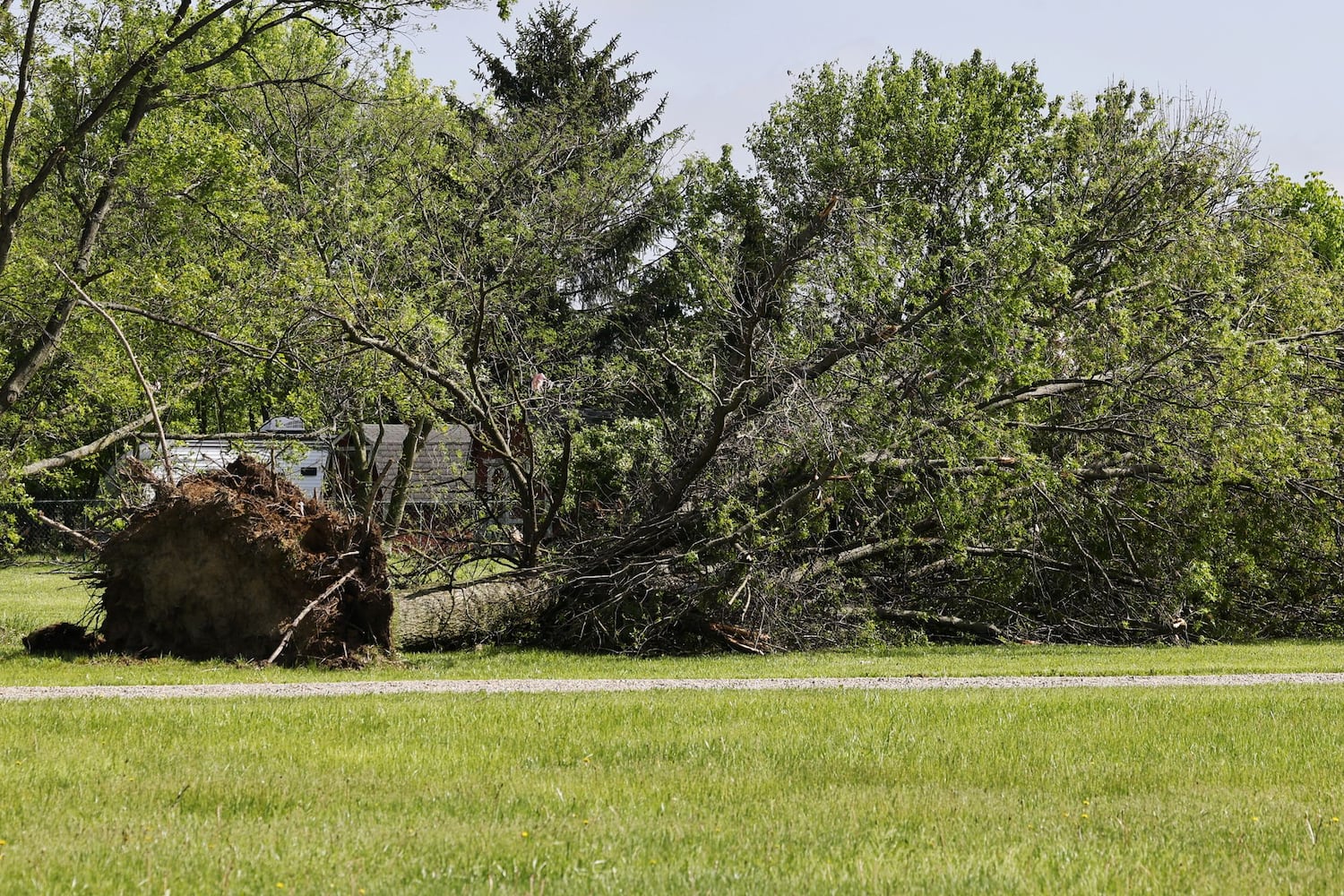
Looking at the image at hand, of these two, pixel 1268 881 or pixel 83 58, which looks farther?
pixel 83 58

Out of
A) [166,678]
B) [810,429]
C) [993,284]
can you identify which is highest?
[993,284]

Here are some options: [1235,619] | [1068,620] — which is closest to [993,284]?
[1068,620]

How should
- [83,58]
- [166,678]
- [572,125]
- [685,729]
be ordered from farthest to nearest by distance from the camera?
[572,125]
[83,58]
[166,678]
[685,729]

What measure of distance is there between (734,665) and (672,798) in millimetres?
8064

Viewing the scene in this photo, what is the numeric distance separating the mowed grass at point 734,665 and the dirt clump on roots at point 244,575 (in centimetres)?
43

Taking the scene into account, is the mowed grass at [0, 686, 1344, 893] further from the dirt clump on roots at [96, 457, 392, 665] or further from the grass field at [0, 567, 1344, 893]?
the dirt clump on roots at [96, 457, 392, 665]

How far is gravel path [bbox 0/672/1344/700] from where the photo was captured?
1073 centimetres

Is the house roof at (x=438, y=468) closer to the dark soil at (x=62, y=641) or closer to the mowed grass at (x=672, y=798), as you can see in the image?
the dark soil at (x=62, y=641)

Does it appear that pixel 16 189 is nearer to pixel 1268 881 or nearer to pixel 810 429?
pixel 810 429

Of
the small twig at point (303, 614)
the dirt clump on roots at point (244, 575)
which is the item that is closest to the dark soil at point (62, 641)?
the dirt clump on roots at point (244, 575)

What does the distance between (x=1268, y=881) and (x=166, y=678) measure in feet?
32.8

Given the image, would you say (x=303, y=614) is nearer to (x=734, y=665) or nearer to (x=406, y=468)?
(x=734, y=665)

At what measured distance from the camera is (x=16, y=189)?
14.6 m

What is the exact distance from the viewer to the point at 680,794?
6207mm
